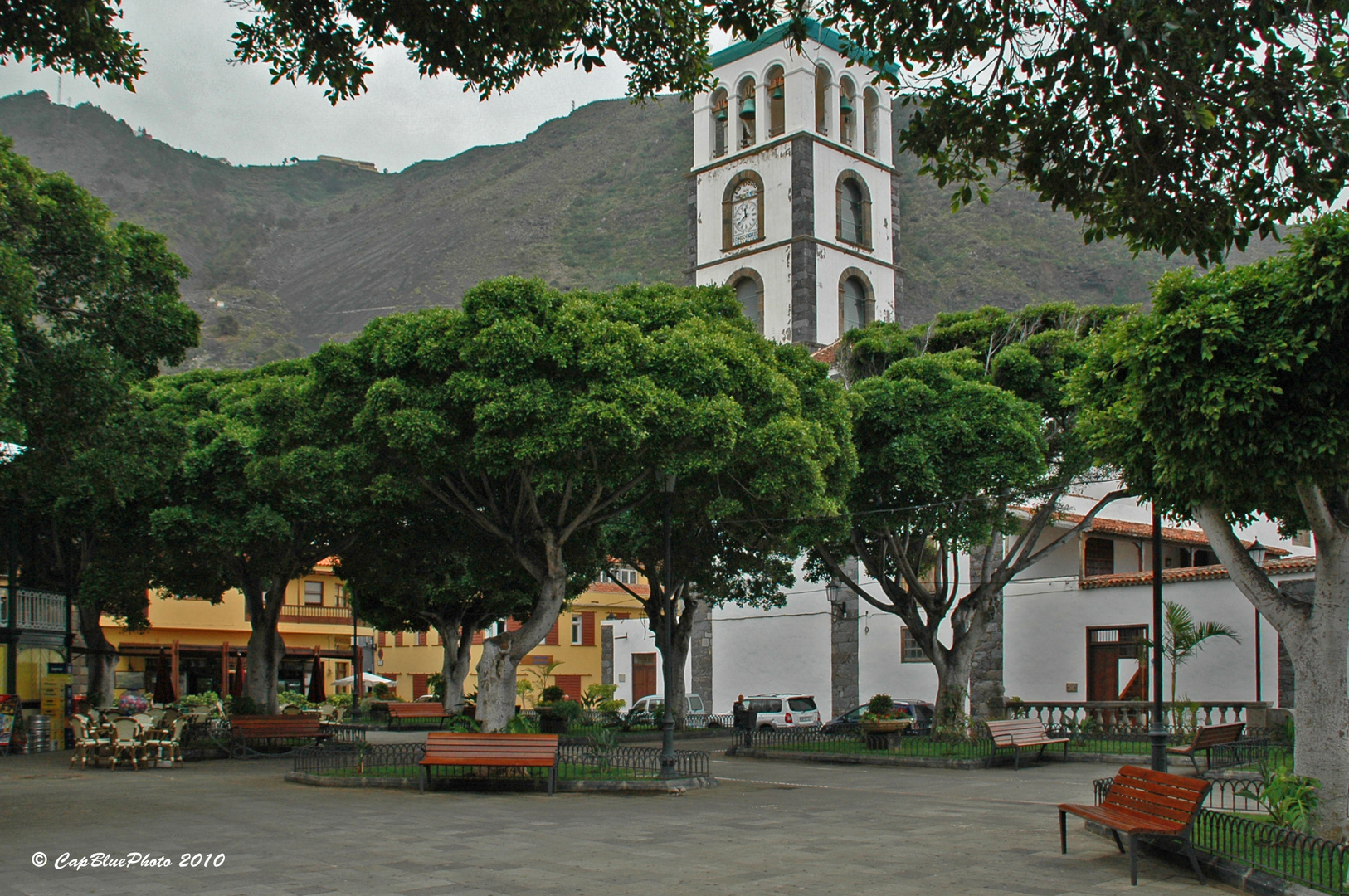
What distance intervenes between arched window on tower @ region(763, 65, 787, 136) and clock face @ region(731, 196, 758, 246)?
2939 millimetres

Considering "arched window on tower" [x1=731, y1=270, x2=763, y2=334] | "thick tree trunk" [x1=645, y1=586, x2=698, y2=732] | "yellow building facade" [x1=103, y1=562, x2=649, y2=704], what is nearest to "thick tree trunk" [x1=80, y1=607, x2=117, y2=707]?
"thick tree trunk" [x1=645, y1=586, x2=698, y2=732]

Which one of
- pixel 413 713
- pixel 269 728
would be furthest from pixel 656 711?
pixel 269 728

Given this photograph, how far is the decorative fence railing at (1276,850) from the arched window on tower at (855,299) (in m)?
40.3

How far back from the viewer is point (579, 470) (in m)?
16.4

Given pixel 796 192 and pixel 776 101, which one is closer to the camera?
pixel 796 192

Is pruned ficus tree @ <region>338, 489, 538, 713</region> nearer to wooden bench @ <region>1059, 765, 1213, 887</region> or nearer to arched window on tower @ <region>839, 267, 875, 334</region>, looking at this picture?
wooden bench @ <region>1059, 765, 1213, 887</region>

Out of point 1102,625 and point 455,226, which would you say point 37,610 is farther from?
point 455,226

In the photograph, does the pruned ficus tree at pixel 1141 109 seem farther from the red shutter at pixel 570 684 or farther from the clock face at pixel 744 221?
the red shutter at pixel 570 684

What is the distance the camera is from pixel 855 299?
5041 centimetres

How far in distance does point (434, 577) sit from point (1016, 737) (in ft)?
42.2

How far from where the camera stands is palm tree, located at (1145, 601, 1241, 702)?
84.3 feet

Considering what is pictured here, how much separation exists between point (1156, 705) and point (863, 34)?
27.7 ft

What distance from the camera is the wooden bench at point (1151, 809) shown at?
8984 mm

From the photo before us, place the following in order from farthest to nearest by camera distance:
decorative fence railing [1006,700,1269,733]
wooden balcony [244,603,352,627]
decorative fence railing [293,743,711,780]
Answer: wooden balcony [244,603,352,627]
decorative fence railing [1006,700,1269,733]
decorative fence railing [293,743,711,780]
